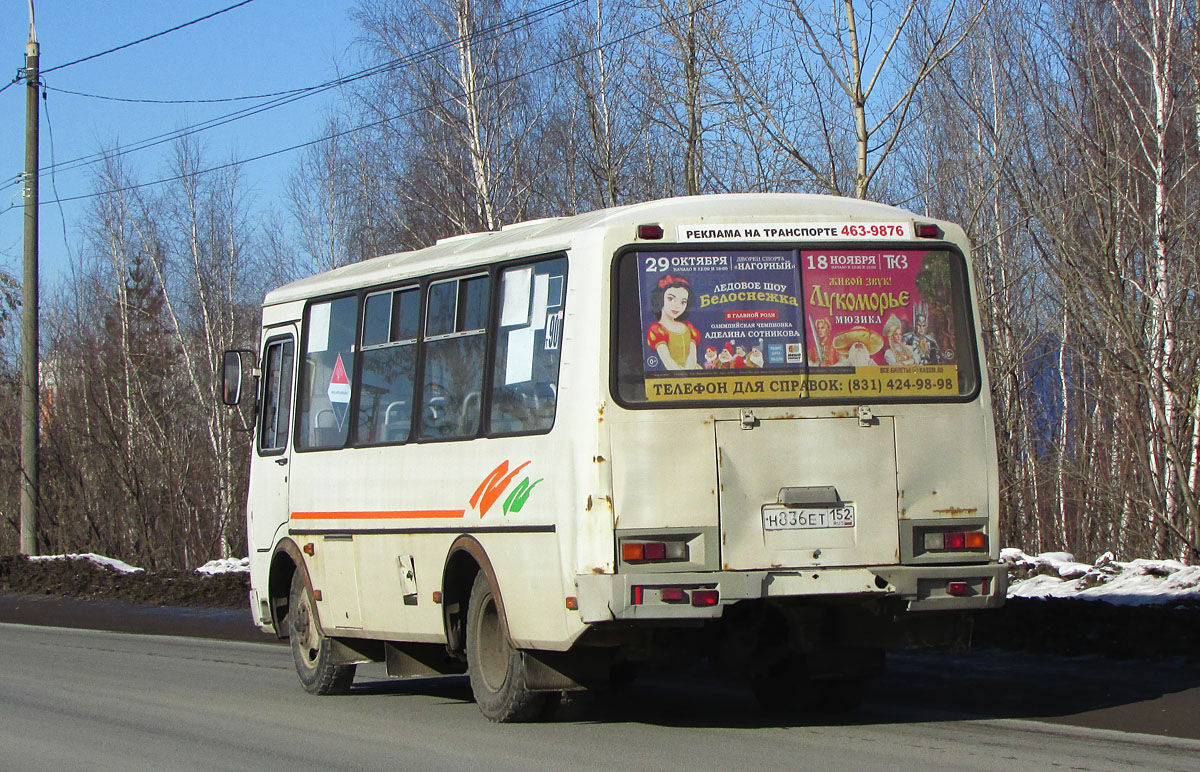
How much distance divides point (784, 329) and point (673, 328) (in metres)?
0.60

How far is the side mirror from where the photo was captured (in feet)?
40.1

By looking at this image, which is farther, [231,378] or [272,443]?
[272,443]

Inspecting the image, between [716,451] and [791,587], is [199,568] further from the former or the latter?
[791,587]

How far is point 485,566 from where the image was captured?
9.30 m

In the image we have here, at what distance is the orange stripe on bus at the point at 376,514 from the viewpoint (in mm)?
9727

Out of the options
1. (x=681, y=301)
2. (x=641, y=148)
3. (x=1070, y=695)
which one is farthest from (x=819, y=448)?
(x=641, y=148)

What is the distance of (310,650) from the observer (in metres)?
12.0

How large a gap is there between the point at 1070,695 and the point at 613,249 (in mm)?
4091

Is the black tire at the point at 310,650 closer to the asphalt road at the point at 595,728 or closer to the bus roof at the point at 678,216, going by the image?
the asphalt road at the point at 595,728

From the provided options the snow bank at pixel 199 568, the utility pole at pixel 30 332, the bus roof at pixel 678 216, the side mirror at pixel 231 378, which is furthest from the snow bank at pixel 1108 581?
the utility pole at pixel 30 332

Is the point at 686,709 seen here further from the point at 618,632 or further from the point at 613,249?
the point at 613,249

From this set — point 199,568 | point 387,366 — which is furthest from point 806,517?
point 199,568

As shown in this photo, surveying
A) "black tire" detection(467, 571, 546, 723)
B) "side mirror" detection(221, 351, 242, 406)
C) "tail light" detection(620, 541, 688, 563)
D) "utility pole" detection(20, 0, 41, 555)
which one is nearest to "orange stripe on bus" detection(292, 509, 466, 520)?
"black tire" detection(467, 571, 546, 723)

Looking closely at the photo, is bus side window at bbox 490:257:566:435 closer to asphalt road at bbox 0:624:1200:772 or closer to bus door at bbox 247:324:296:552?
asphalt road at bbox 0:624:1200:772
